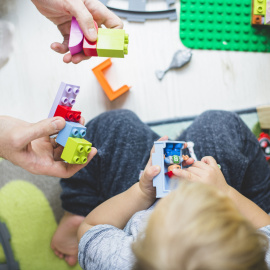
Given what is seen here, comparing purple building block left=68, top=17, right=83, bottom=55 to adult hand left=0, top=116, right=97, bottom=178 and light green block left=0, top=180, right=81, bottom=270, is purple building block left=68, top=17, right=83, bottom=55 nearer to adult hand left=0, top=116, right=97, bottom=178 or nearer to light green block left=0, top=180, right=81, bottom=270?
adult hand left=0, top=116, right=97, bottom=178

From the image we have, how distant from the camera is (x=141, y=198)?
679 mm

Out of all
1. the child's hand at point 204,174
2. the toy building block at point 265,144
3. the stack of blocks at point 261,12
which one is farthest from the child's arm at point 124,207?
the stack of blocks at point 261,12

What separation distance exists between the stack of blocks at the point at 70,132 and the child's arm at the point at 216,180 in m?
0.19

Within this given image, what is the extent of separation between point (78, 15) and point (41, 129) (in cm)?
27

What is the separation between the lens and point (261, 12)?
1035 millimetres

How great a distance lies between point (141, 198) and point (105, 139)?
0.77 feet

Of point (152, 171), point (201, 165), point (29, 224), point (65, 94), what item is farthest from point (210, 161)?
point (29, 224)

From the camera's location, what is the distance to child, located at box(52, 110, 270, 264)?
0.81m

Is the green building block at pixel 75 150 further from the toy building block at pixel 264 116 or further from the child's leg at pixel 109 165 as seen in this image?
the toy building block at pixel 264 116

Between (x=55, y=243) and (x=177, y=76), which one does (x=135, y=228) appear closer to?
(x=55, y=243)

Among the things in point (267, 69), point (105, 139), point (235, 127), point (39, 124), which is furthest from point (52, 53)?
point (267, 69)

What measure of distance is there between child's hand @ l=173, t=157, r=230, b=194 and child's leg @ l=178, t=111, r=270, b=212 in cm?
16

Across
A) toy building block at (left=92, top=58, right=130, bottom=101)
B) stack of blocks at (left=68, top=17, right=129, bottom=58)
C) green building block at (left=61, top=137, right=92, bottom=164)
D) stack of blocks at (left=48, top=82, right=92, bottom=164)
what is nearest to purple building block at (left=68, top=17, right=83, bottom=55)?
stack of blocks at (left=68, top=17, right=129, bottom=58)

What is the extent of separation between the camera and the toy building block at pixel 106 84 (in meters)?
1.00
